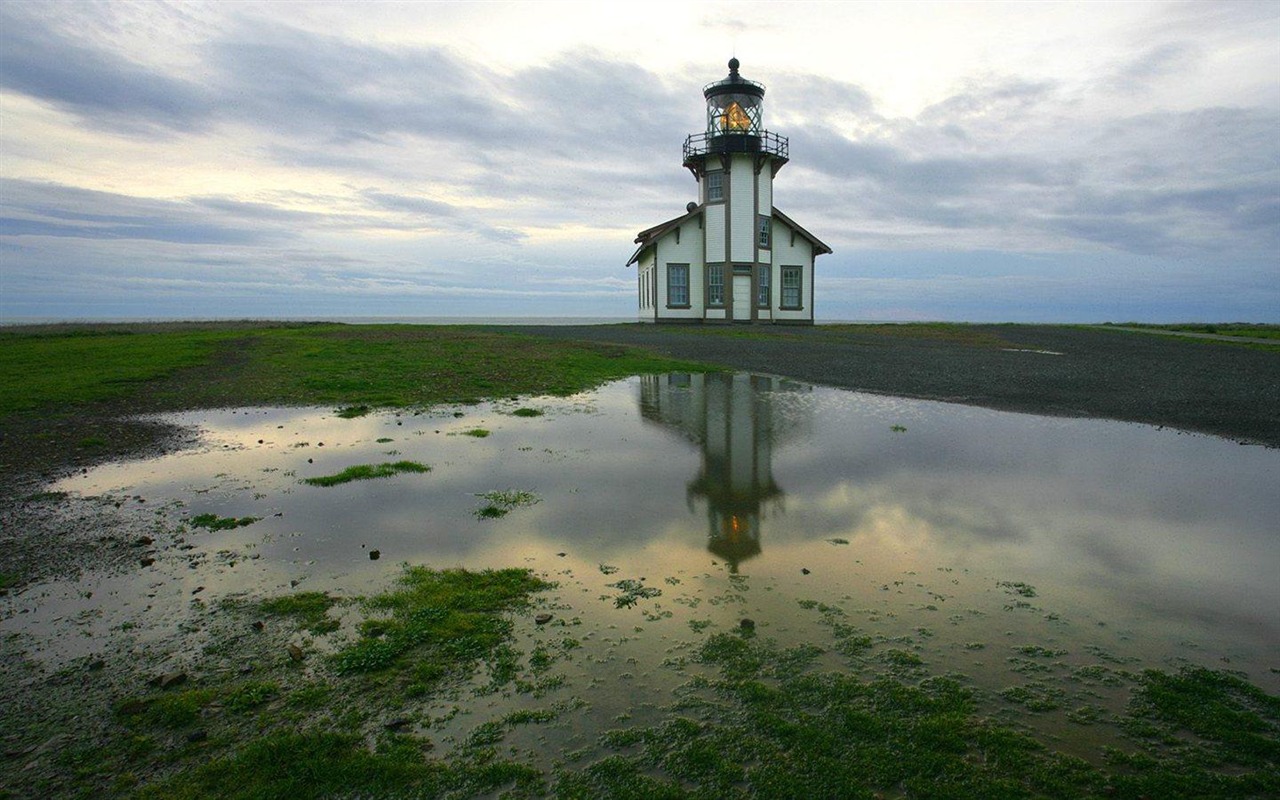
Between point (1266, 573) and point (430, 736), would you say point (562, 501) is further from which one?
point (1266, 573)

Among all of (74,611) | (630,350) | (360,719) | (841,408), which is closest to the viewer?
(360,719)

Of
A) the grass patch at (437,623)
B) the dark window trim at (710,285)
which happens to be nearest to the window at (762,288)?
the dark window trim at (710,285)

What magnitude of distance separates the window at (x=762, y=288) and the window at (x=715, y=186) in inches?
235

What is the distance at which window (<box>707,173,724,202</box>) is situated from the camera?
151 ft

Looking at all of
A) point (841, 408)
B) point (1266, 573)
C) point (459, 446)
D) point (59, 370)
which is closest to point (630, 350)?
point (841, 408)

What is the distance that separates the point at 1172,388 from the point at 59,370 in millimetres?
33147

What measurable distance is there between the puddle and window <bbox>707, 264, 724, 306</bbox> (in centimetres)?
3476

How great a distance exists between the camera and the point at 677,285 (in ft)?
158

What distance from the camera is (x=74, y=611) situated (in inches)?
228

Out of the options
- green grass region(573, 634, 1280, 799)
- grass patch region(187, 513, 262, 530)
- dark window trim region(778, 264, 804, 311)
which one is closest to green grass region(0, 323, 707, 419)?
grass patch region(187, 513, 262, 530)

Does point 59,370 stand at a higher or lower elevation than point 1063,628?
higher

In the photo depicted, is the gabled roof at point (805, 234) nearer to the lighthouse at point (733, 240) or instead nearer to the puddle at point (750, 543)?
the lighthouse at point (733, 240)

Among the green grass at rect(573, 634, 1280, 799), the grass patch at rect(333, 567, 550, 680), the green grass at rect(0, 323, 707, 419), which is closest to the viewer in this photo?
the green grass at rect(573, 634, 1280, 799)

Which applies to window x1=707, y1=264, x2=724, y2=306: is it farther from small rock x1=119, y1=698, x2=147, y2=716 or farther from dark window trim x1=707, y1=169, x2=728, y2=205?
small rock x1=119, y1=698, x2=147, y2=716
